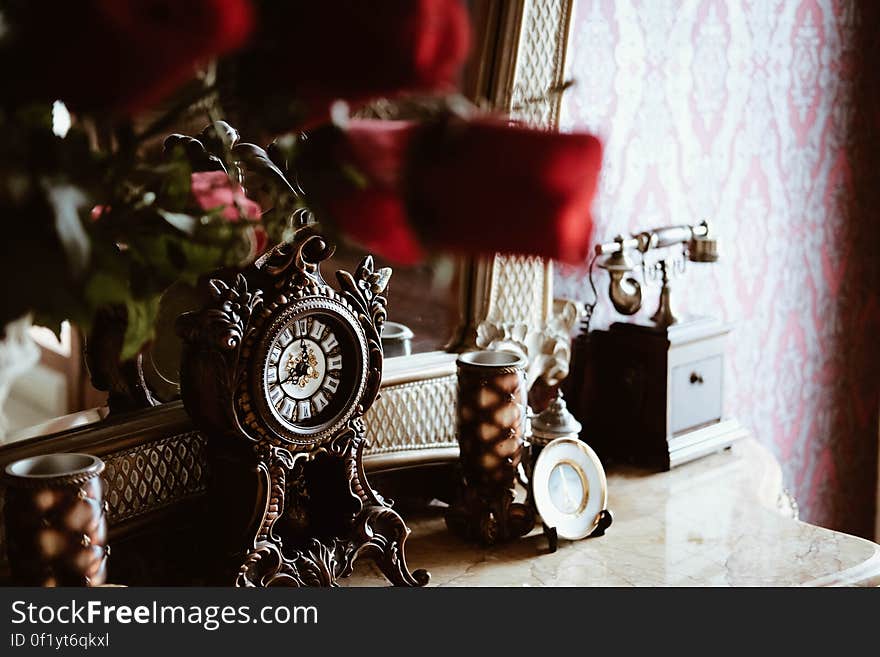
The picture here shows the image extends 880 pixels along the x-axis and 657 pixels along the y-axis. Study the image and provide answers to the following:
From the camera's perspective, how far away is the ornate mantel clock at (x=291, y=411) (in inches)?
46.0

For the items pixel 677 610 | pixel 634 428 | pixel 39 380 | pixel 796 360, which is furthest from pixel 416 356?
pixel 796 360

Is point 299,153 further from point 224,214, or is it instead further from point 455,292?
point 455,292

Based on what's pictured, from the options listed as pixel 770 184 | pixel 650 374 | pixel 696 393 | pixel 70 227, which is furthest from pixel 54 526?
pixel 770 184

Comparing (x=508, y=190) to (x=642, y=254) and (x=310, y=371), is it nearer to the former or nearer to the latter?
(x=310, y=371)

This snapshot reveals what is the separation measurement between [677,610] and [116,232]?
0.70m

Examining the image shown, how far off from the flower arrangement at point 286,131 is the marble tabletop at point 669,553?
1.03m

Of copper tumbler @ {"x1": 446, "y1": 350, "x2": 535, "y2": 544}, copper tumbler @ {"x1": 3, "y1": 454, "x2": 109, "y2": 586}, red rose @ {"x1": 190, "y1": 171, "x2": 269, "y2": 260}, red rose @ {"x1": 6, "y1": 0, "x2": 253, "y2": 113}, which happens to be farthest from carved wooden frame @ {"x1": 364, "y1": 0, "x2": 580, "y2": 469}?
red rose @ {"x1": 6, "y1": 0, "x2": 253, "y2": 113}

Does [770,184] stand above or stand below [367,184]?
above

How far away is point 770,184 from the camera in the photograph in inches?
105

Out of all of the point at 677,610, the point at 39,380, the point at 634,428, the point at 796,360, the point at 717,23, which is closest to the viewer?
the point at 677,610

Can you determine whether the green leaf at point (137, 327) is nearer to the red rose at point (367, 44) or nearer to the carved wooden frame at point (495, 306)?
the red rose at point (367, 44)

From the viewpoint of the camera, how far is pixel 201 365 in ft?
3.88

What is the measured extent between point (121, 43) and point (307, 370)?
36.5 inches

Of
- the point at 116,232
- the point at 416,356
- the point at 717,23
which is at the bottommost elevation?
the point at 416,356
